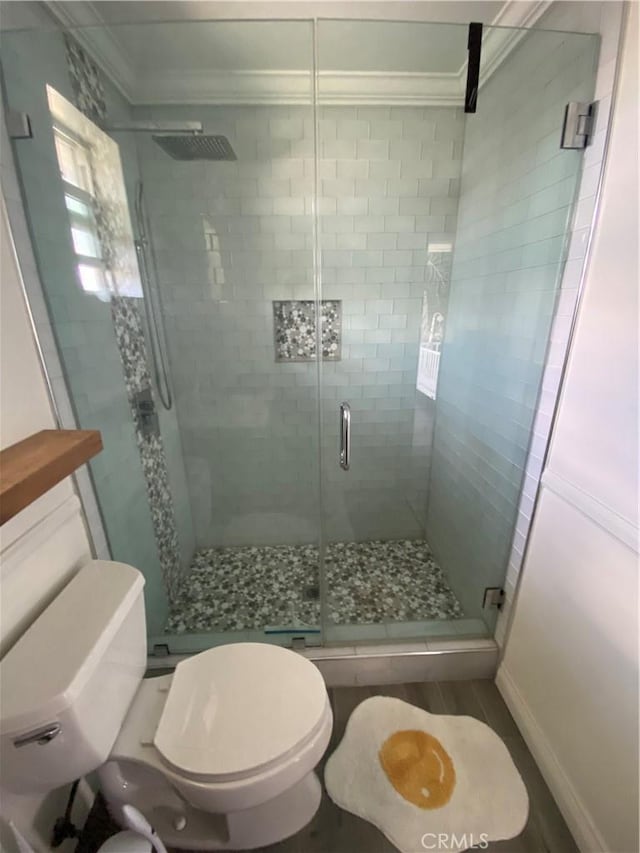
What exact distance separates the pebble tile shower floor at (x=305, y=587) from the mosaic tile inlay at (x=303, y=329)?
45.7 inches

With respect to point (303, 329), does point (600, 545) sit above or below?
below

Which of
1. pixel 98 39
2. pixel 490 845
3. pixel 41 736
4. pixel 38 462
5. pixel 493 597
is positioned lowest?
Result: pixel 490 845

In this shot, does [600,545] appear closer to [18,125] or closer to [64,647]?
[64,647]

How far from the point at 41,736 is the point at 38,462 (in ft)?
1.86

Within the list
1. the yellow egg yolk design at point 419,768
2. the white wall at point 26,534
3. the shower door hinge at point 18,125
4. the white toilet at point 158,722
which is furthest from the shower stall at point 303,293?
the white toilet at point 158,722

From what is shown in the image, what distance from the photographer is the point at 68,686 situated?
73 cm

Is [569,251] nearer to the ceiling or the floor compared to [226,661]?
nearer to the ceiling

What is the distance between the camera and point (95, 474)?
1.29m

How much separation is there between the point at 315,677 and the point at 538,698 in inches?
33.5

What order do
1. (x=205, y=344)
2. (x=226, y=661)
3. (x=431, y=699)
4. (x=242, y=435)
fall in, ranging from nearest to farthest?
(x=226, y=661), (x=431, y=699), (x=205, y=344), (x=242, y=435)

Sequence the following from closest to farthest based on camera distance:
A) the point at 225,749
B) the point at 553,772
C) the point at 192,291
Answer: the point at 225,749 → the point at 553,772 → the point at 192,291

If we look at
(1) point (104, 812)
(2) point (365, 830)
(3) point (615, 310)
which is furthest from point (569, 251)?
(1) point (104, 812)

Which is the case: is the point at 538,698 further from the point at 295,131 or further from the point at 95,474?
the point at 295,131

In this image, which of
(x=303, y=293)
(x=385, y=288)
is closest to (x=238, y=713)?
(x=303, y=293)
